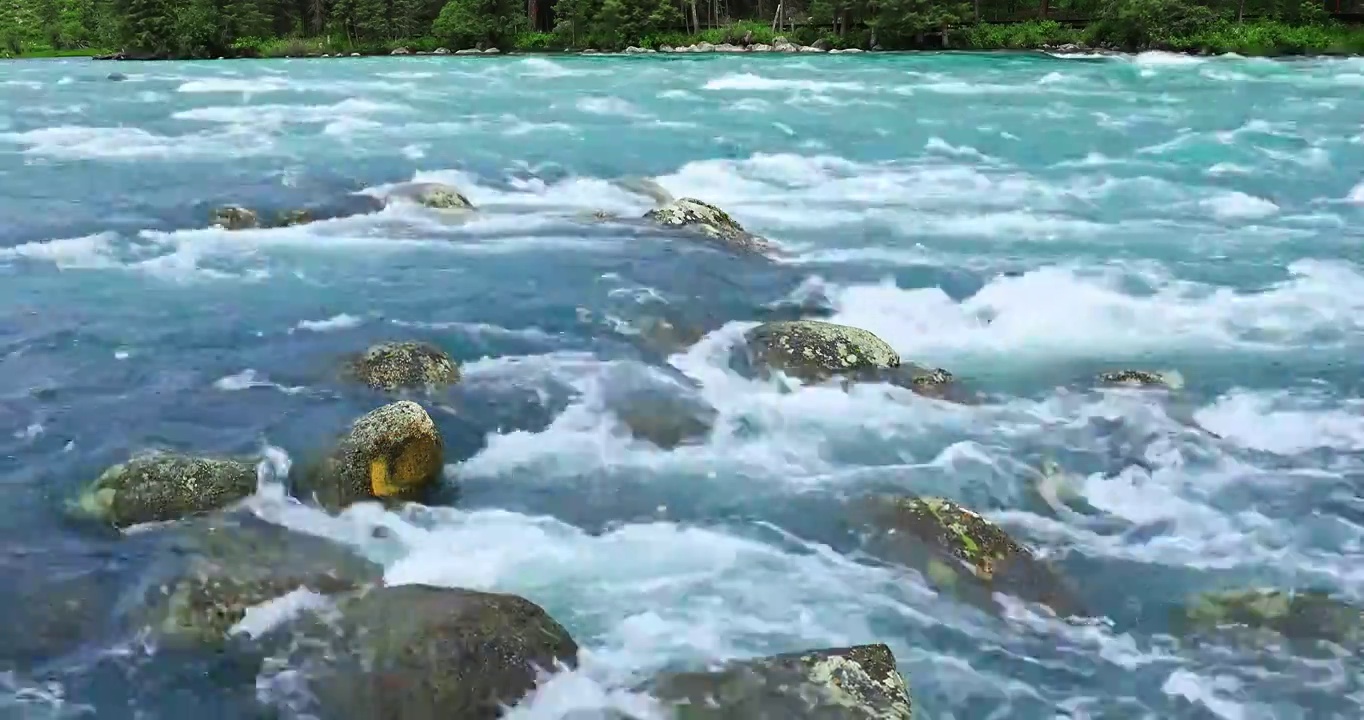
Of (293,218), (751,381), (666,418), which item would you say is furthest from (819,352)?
(293,218)

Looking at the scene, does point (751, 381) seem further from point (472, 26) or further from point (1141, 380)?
point (472, 26)

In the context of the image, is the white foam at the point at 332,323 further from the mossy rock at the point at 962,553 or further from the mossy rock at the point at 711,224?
the mossy rock at the point at 962,553

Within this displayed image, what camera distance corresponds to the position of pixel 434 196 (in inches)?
602

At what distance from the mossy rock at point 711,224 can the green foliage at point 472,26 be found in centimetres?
4814

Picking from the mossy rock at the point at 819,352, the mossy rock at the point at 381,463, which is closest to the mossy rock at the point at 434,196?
the mossy rock at the point at 819,352

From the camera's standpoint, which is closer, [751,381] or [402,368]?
[402,368]

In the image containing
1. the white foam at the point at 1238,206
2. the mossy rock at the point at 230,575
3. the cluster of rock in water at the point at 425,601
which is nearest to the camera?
the cluster of rock in water at the point at 425,601

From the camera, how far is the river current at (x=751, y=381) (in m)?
5.85

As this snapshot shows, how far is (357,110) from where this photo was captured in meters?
26.1

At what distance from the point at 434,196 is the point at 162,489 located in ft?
30.0

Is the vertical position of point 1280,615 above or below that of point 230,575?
below

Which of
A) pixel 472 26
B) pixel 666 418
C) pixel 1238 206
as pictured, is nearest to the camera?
pixel 666 418

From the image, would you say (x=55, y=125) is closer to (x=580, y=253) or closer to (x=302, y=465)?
(x=580, y=253)

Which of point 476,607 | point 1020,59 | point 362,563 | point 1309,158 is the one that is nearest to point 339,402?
point 362,563
